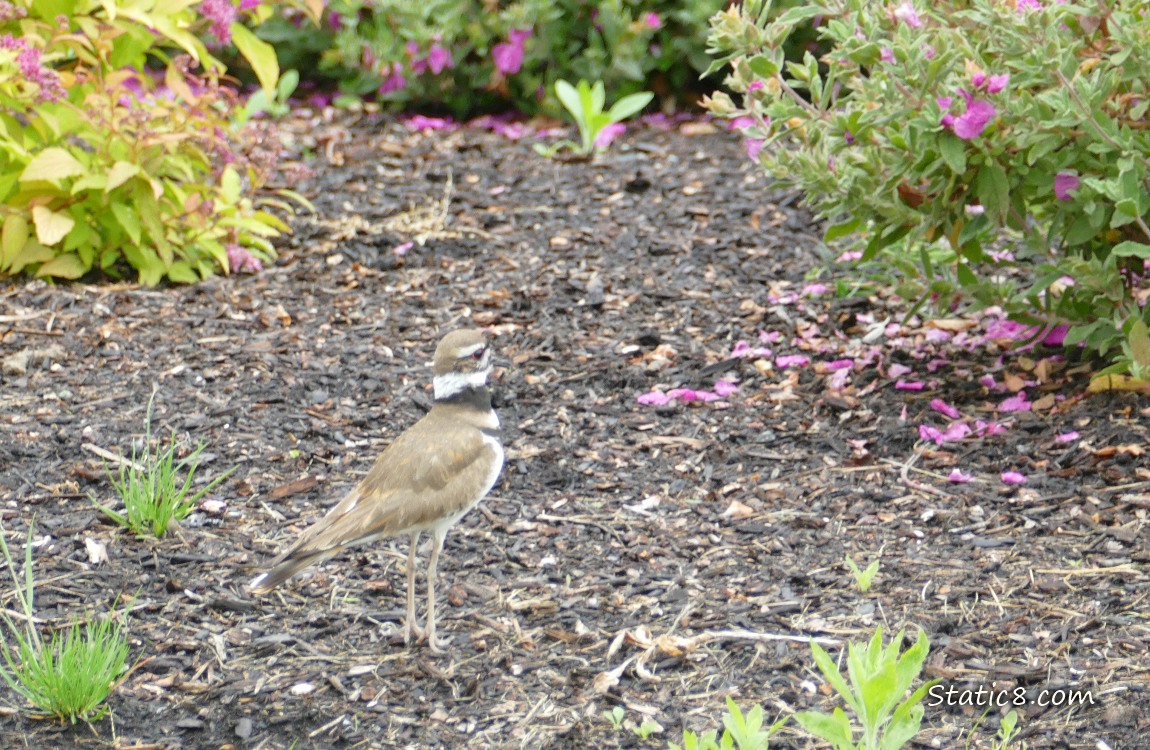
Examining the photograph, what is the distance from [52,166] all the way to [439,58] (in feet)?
11.5

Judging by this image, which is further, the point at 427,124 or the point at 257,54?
the point at 427,124

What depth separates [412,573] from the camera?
152 inches

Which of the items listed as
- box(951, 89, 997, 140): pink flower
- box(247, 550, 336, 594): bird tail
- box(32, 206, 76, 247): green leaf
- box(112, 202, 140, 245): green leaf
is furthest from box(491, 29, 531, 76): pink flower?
box(247, 550, 336, 594): bird tail

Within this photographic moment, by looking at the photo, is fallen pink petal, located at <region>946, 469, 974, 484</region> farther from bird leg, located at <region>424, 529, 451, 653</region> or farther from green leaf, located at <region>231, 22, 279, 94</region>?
green leaf, located at <region>231, 22, 279, 94</region>

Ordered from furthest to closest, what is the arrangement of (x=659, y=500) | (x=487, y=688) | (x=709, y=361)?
(x=709, y=361) → (x=659, y=500) → (x=487, y=688)

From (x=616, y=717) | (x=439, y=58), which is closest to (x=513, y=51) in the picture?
(x=439, y=58)

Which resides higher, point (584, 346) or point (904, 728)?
point (904, 728)

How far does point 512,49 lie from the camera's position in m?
8.54

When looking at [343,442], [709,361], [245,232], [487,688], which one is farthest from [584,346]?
[487,688]

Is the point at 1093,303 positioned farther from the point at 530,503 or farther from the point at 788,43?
the point at 788,43

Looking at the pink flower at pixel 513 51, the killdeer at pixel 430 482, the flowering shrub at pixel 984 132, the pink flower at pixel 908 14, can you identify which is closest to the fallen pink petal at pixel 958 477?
the flowering shrub at pixel 984 132

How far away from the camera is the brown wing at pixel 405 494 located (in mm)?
3590

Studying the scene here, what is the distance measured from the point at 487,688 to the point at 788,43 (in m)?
6.20

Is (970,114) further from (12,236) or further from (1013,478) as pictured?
(12,236)
